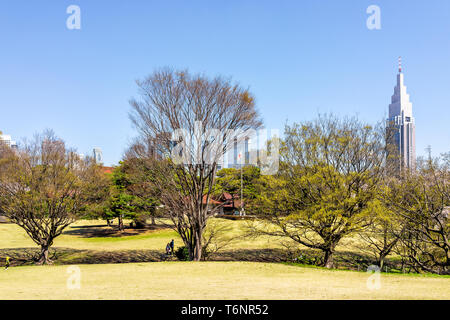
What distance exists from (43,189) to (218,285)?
19577 mm

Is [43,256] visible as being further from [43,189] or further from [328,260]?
[328,260]

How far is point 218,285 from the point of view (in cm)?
1395

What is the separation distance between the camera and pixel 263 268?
65.5ft

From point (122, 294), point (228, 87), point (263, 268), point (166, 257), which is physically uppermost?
point (228, 87)

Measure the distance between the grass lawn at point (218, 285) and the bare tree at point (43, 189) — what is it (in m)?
7.32

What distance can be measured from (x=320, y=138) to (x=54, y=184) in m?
22.4

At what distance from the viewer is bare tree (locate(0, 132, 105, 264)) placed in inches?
1024

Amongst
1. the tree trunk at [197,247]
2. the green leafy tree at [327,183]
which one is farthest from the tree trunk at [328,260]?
the tree trunk at [197,247]

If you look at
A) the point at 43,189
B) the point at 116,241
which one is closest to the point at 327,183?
the point at 43,189

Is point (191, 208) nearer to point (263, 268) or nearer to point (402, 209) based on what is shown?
point (263, 268)

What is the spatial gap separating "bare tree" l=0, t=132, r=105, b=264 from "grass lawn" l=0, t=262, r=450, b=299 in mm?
7320
